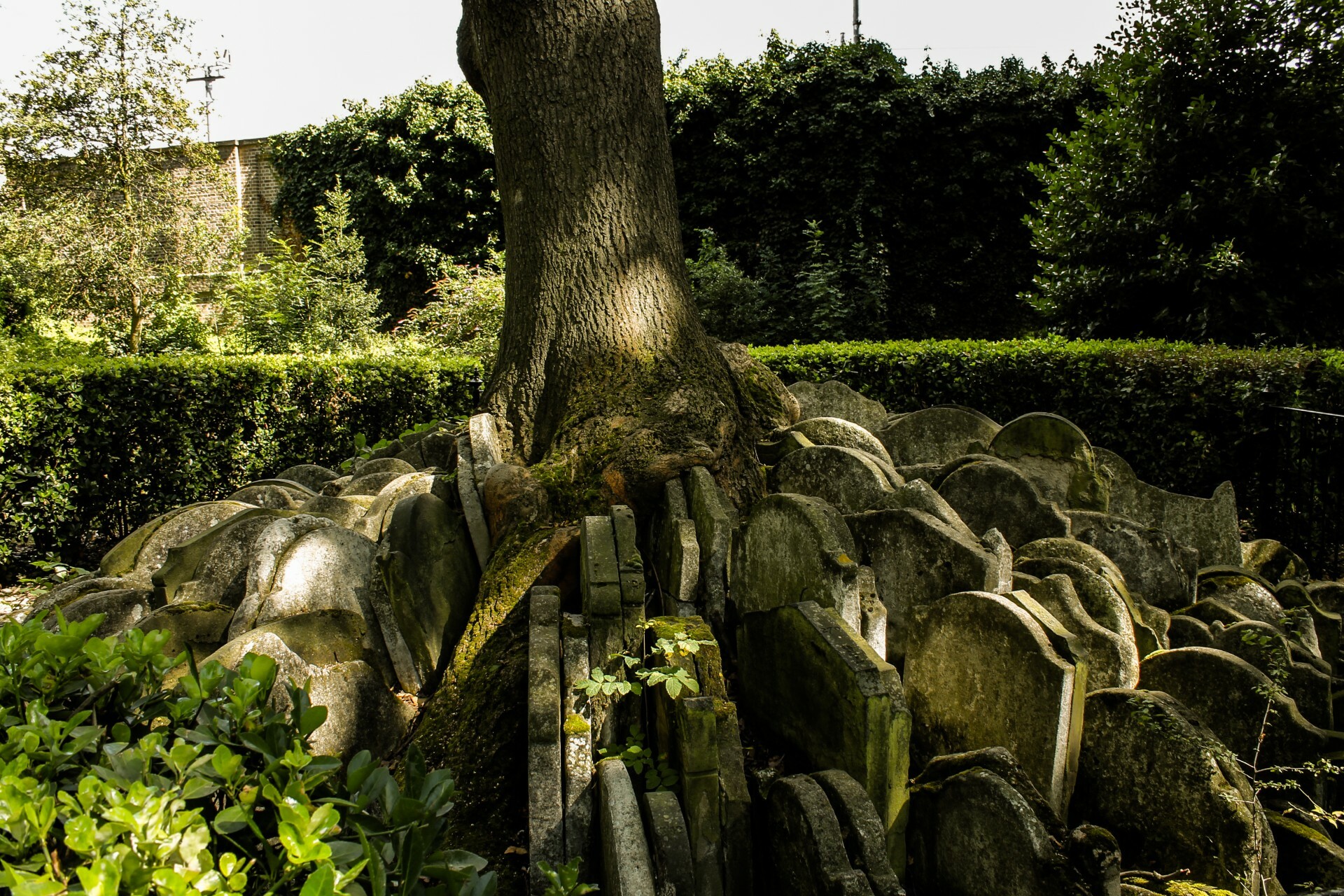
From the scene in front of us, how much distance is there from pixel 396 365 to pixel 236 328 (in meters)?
6.29

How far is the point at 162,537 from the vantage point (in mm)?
4586

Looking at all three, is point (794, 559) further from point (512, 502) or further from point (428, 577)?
point (428, 577)

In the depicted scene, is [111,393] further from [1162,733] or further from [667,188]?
[1162,733]

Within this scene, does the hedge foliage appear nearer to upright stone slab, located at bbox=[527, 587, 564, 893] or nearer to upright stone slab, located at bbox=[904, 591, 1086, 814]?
upright stone slab, located at bbox=[904, 591, 1086, 814]

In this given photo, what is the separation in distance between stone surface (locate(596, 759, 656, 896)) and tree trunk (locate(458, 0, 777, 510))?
189 cm

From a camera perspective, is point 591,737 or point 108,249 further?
point 108,249

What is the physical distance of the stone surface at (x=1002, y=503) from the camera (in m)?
3.95

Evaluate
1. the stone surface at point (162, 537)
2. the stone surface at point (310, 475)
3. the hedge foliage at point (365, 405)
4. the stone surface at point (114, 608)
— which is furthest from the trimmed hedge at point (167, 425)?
the stone surface at point (114, 608)

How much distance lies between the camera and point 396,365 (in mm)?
8695

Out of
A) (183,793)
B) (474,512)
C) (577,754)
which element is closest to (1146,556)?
(577,754)

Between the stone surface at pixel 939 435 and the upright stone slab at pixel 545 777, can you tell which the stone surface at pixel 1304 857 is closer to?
the upright stone slab at pixel 545 777

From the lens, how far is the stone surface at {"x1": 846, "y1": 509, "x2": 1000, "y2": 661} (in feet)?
10.6

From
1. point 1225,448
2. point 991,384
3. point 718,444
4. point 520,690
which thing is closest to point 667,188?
point 718,444

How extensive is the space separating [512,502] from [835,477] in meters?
1.57
